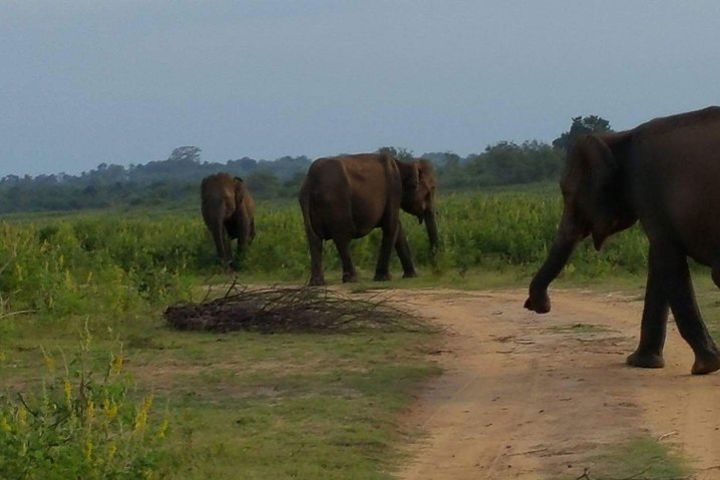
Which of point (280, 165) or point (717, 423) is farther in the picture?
point (280, 165)

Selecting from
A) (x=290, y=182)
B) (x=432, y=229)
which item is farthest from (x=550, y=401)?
(x=290, y=182)

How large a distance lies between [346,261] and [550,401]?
36.6 ft

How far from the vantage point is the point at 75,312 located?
14477 millimetres

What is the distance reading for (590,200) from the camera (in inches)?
459

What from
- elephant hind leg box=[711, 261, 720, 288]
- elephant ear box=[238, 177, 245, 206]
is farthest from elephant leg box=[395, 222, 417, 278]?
elephant hind leg box=[711, 261, 720, 288]

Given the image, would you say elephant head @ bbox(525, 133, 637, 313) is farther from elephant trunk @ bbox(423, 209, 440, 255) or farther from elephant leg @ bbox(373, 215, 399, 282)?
elephant trunk @ bbox(423, 209, 440, 255)

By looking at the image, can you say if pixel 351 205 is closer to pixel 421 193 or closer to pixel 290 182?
pixel 421 193

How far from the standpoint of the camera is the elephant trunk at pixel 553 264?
1185 centimetres

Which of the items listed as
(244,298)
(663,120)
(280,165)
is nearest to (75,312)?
(244,298)

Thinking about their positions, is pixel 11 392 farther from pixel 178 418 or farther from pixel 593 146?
pixel 593 146

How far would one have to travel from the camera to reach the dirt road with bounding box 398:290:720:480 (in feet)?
26.8

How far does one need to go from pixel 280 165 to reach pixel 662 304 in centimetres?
14291

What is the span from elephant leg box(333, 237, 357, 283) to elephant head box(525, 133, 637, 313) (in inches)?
358

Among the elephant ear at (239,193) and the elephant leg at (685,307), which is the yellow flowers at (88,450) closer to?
the elephant leg at (685,307)
